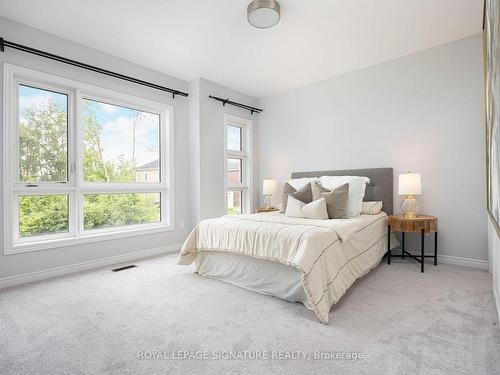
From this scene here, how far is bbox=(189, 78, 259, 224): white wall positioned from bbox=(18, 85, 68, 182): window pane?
1717mm

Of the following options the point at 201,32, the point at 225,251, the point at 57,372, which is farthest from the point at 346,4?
the point at 57,372

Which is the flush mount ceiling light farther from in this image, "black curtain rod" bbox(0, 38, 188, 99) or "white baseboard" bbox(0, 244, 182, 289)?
"white baseboard" bbox(0, 244, 182, 289)

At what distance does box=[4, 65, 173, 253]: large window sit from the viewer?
289cm

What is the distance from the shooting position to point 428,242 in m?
3.52

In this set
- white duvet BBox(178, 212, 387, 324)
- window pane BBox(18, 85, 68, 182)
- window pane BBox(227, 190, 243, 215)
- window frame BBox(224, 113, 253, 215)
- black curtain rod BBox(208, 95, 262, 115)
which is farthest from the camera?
window frame BBox(224, 113, 253, 215)

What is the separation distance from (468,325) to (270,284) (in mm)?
1447

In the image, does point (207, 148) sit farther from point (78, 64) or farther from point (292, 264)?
point (292, 264)

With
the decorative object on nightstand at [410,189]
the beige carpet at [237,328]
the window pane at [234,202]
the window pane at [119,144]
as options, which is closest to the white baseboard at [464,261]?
the beige carpet at [237,328]

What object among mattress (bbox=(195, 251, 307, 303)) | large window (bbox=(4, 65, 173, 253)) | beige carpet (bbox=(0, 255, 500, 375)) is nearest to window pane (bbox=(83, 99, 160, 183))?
large window (bbox=(4, 65, 173, 253))

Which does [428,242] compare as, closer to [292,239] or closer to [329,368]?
[292,239]

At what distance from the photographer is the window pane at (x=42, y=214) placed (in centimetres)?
296

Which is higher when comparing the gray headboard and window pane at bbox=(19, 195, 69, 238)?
the gray headboard

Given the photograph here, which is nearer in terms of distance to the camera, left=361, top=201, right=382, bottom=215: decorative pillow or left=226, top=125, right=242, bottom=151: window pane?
left=361, top=201, right=382, bottom=215: decorative pillow

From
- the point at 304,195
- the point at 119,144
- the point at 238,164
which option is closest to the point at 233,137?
the point at 238,164
